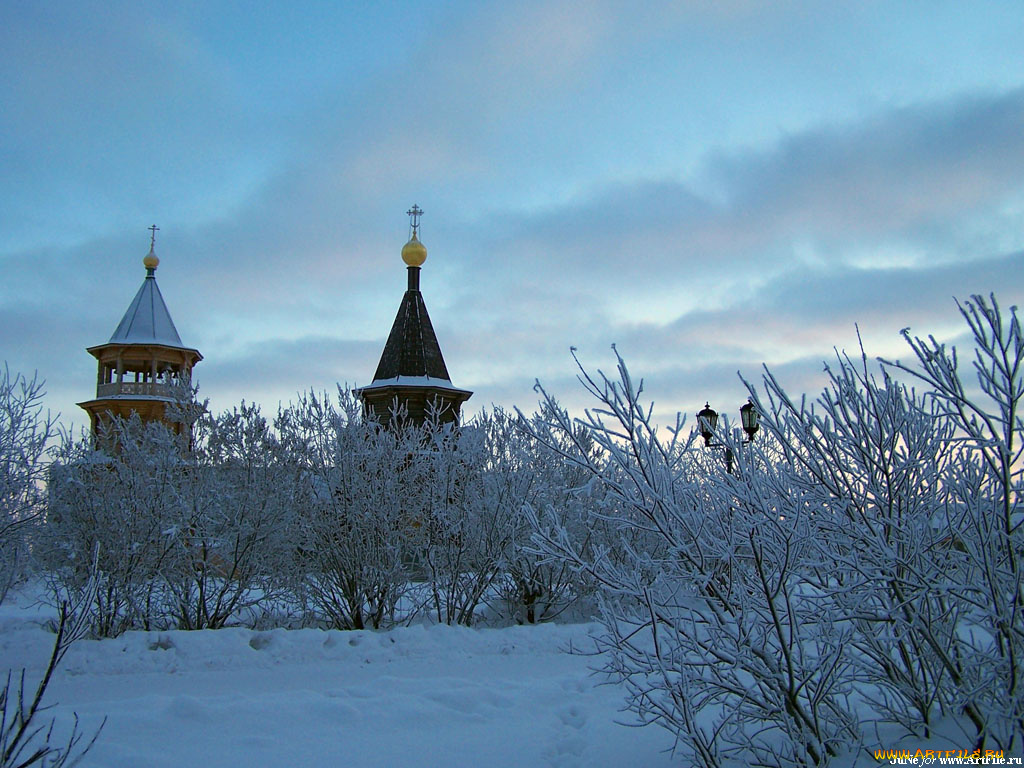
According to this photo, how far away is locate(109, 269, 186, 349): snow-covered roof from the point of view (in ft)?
84.4

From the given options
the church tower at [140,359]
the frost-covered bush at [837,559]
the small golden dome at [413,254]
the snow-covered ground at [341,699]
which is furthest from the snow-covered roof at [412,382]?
the frost-covered bush at [837,559]

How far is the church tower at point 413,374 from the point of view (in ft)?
73.8

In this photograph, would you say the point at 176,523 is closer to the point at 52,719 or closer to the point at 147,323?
the point at 52,719

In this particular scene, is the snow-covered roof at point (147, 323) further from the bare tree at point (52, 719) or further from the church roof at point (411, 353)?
the bare tree at point (52, 719)

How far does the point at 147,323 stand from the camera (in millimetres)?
26250

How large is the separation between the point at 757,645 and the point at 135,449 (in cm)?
964

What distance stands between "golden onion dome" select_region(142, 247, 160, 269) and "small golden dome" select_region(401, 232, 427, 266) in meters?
9.37

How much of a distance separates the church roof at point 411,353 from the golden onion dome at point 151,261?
9821 mm

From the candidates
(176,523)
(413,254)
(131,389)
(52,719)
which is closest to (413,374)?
(413,254)

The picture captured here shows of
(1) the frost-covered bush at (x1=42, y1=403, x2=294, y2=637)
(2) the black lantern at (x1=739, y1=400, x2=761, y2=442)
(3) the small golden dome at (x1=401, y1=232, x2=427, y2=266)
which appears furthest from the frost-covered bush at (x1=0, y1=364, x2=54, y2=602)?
(3) the small golden dome at (x1=401, y1=232, x2=427, y2=266)

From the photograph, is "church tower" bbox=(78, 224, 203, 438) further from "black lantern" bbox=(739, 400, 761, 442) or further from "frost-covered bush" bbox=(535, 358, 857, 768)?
"frost-covered bush" bbox=(535, 358, 857, 768)

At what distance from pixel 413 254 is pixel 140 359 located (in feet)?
31.3

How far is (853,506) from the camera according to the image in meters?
3.72

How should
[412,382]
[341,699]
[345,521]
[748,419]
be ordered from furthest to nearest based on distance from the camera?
[412,382] → [345,521] → [748,419] → [341,699]
